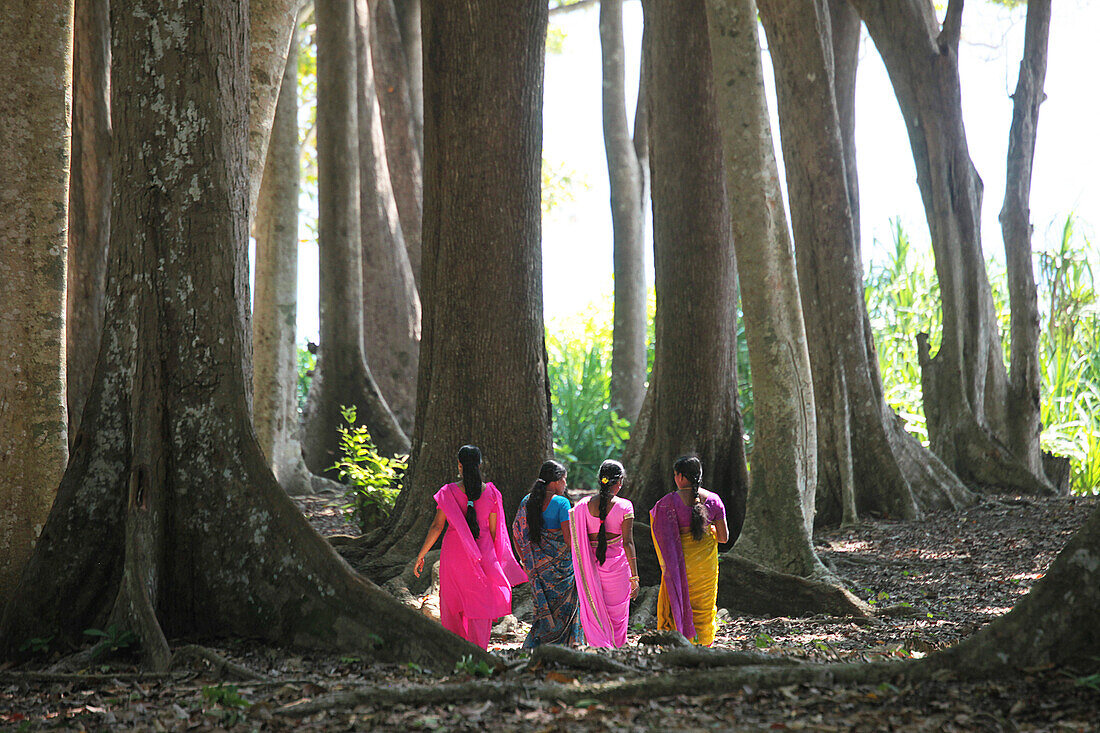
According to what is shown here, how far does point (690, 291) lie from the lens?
8633 millimetres

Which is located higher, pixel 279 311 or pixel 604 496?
pixel 279 311

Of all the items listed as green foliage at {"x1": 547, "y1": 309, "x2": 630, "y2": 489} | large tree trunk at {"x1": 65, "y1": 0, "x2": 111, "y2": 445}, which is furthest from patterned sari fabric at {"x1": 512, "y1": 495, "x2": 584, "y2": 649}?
green foliage at {"x1": 547, "y1": 309, "x2": 630, "y2": 489}

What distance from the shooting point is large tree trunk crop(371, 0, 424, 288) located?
14.7 m

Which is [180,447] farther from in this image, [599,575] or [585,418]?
[585,418]

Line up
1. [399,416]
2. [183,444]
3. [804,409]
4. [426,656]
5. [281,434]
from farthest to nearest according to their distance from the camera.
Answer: [399,416]
[281,434]
[804,409]
[183,444]
[426,656]

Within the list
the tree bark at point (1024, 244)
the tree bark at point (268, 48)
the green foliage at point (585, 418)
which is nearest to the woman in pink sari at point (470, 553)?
the tree bark at point (268, 48)

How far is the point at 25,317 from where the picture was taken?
17.2ft

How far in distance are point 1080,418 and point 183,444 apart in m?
14.6

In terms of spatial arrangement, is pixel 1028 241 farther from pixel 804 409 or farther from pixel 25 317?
pixel 25 317

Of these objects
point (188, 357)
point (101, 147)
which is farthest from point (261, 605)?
point (101, 147)

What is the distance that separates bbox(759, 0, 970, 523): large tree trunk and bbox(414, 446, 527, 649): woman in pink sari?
17.4ft

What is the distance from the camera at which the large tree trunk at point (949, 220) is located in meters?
11.5

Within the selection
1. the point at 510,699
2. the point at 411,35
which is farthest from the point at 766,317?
the point at 411,35

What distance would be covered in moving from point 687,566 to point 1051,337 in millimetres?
12461
